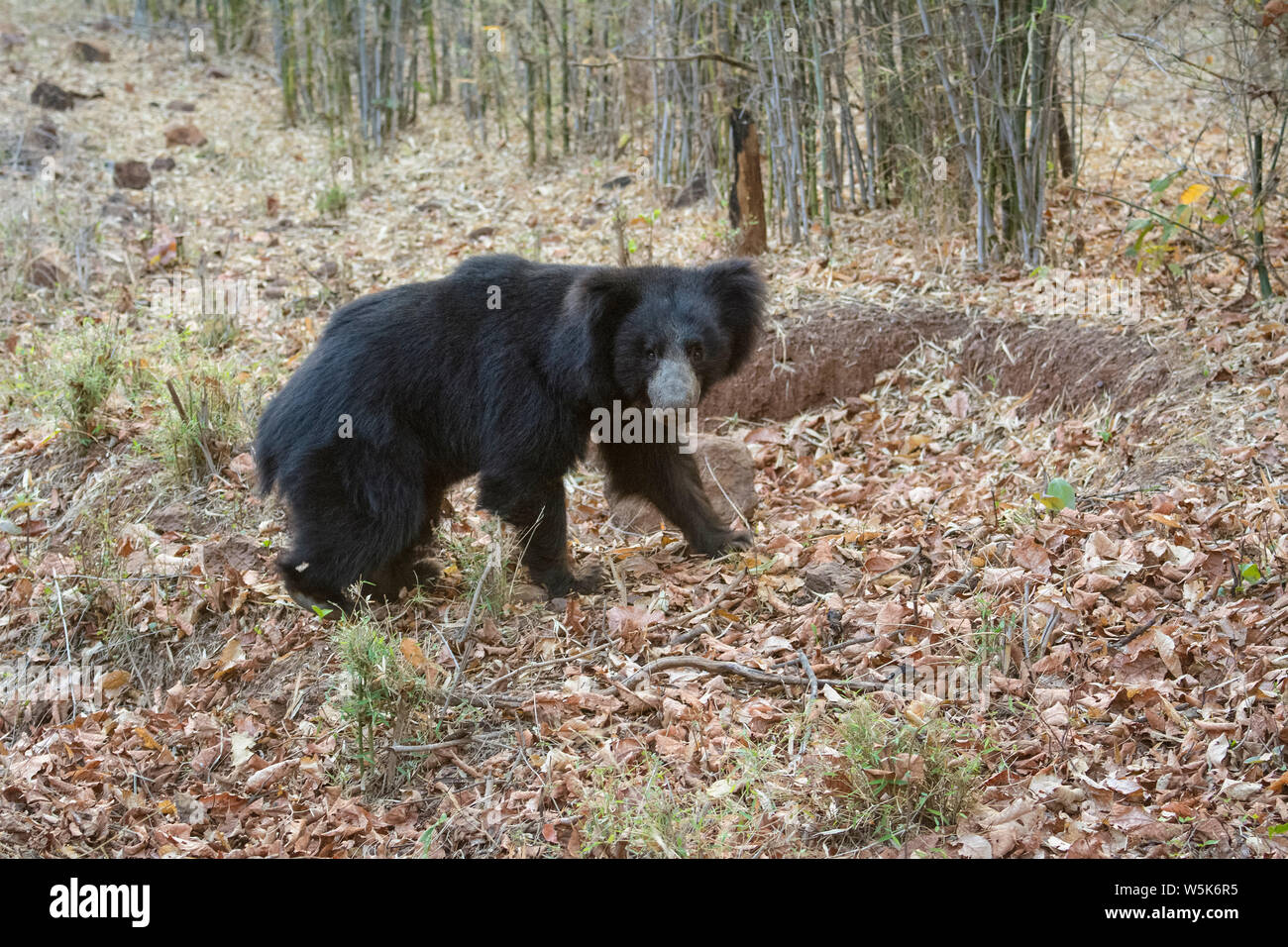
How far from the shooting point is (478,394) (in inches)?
167

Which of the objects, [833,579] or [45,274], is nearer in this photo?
[833,579]

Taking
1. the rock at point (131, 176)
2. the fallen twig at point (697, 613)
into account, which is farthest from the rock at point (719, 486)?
the rock at point (131, 176)

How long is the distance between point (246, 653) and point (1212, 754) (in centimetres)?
327

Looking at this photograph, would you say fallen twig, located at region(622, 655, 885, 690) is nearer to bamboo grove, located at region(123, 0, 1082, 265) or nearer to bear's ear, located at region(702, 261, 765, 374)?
bear's ear, located at region(702, 261, 765, 374)

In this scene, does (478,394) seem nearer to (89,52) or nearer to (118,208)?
(118,208)

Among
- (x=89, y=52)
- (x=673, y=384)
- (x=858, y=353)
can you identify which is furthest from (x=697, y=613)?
(x=89, y=52)

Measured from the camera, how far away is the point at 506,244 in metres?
8.38

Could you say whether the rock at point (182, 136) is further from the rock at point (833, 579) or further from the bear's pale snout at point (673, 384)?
the rock at point (833, 579)

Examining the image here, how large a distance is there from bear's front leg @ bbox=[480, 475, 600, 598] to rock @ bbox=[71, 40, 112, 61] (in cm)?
1142

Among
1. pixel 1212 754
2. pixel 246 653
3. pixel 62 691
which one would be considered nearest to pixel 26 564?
pixel 62 691

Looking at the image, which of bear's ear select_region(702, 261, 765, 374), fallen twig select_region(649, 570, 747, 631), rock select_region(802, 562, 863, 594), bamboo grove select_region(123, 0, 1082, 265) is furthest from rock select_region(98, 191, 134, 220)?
rock select_region(802, 562, 863, 594)

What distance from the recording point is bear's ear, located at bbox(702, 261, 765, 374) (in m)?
4.38

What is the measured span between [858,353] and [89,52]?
10915 mm

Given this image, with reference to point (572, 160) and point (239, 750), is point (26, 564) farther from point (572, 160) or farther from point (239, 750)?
point (572, 160)
